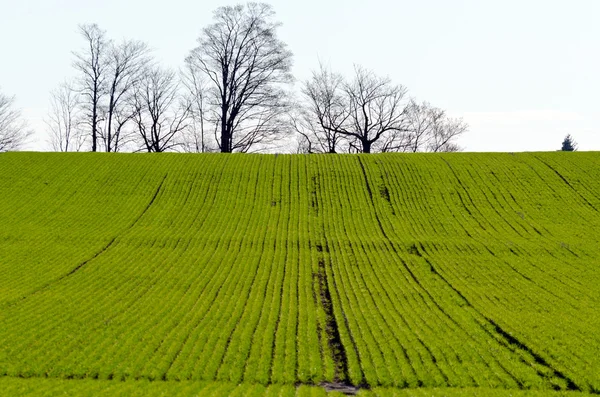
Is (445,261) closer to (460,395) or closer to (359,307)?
(359,307)

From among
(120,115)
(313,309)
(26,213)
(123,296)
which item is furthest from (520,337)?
(120,115)

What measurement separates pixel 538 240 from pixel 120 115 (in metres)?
55.1

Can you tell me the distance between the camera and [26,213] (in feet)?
122

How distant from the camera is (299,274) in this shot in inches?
1017

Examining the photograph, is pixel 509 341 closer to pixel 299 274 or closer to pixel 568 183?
pixel 299 274

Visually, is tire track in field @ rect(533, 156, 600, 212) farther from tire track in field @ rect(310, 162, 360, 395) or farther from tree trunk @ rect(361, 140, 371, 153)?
tree trunk @ rect(361, 140, 371, 153)

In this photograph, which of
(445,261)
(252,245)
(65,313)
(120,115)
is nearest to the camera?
(65,313)

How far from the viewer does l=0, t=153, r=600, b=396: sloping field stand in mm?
14758

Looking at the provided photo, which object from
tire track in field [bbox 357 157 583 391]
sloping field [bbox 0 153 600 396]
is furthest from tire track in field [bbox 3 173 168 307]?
tire track in field [bbox 357 157 583 391]

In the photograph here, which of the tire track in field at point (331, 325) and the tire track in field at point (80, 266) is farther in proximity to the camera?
the tire track in field at point (80, 266)

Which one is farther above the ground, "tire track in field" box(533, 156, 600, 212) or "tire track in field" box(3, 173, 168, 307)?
"tire track in field" box(533, 156, 600, 212)

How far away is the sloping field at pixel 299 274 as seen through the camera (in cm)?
1476

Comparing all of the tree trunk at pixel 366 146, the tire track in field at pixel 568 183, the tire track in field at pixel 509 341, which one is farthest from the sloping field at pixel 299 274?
the tree trunk at pixel 366 146

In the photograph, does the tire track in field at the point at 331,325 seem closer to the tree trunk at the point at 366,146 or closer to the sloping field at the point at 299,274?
the sloping field at the point at 299,274
